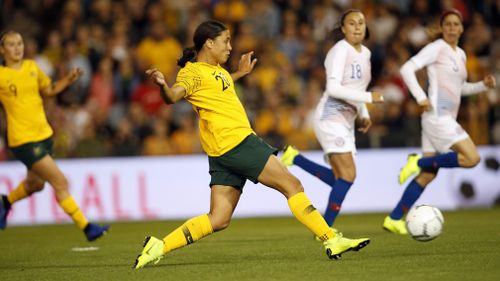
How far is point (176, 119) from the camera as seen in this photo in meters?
16.8

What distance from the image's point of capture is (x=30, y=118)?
11.4 metres

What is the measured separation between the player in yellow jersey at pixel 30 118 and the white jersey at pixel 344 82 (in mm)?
2741

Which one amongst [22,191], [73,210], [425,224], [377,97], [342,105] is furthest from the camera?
[22,191]

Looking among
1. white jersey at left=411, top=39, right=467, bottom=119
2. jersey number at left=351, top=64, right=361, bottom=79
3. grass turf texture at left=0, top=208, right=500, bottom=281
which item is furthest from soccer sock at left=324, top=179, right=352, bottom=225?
white jersey at left=411, top=39, right=467, bottom=119

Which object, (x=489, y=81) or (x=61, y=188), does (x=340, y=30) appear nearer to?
(x=489, y=81)

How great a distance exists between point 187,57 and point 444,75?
3764 mm

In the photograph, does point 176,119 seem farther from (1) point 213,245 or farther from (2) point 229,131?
(2) point 229,131

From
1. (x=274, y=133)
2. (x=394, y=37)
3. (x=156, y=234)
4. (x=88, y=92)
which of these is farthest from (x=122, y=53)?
(x=156, y=234)

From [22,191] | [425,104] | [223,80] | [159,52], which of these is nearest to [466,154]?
[425,104]

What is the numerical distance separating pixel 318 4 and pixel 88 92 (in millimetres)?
4396

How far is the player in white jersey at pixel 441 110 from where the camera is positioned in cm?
1097

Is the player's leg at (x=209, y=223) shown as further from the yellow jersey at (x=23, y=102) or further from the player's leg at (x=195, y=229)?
the yellow jersey at (x=23, y=102)

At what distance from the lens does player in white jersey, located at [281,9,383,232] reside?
10.4 metres

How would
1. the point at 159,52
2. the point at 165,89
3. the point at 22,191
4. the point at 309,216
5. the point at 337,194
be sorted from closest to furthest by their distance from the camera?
the point at 165,89
the point at 309,216
the point at 337,194
the point at 22,191
the point at 159,52
